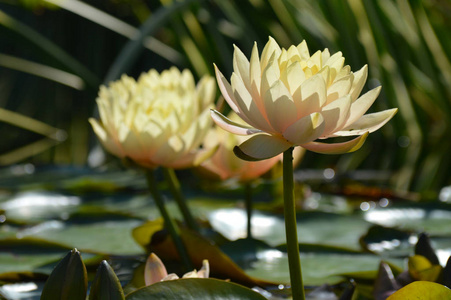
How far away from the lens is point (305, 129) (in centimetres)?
37

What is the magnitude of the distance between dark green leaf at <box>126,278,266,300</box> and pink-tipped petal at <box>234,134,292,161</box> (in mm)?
109

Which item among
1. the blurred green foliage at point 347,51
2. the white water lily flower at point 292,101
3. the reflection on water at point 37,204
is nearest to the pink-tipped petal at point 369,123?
the white water lily flower at point 292,101

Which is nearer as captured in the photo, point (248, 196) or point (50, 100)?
point (248, 196)

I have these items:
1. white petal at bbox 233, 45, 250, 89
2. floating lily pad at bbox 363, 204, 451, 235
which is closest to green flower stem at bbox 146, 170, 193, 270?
white petal at bbox 233, 45, 250, 89

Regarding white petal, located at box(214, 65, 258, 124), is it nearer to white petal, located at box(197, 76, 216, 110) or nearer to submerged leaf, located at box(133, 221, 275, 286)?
submerged leaf, located at box(133, 221, 275, 286)

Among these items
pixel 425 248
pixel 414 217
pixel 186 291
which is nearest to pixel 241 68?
pixel 186 291

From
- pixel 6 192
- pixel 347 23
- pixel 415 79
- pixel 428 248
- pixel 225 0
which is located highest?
pixel 225 0

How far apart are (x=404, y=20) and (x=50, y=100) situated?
1.90m

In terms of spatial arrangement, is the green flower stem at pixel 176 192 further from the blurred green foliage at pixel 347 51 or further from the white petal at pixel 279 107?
the blurred green foliage at pixel 347 51

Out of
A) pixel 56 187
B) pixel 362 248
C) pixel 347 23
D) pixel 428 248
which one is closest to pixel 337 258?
pixel 362 248

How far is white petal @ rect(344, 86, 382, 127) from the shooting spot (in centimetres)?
39

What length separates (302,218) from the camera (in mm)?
935

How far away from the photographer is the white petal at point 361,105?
39cm

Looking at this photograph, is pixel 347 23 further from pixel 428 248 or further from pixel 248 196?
pixel 428 248
